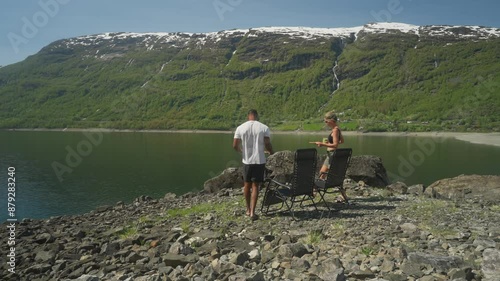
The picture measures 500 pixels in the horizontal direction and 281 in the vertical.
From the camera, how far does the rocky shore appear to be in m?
5.45

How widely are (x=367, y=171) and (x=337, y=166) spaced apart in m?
7.54

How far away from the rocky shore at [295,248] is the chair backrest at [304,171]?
0.75 m

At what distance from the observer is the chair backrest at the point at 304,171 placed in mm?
9328

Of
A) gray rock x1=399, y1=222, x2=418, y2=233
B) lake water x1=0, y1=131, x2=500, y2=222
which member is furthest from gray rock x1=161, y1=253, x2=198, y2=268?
lake water x1=0, y1=131, x2=500, y2=222

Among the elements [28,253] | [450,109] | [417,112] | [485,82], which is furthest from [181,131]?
[28,253]

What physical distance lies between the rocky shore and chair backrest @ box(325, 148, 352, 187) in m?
0.84

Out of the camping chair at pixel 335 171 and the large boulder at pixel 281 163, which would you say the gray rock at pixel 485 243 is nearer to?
the camping chair at pixel 335 171

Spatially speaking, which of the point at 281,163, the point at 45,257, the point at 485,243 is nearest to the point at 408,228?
the point at 485,243

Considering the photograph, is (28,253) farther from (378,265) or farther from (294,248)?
(378,265)

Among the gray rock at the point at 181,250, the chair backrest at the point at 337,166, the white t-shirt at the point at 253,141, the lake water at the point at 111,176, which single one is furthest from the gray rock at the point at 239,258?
the lake water at the point at 111,176

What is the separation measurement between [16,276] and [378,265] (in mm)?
7920

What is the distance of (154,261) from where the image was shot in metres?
6.91

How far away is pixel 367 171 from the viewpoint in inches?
673

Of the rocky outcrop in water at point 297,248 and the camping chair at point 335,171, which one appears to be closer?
the rocky outcrop in water at point 297,248
